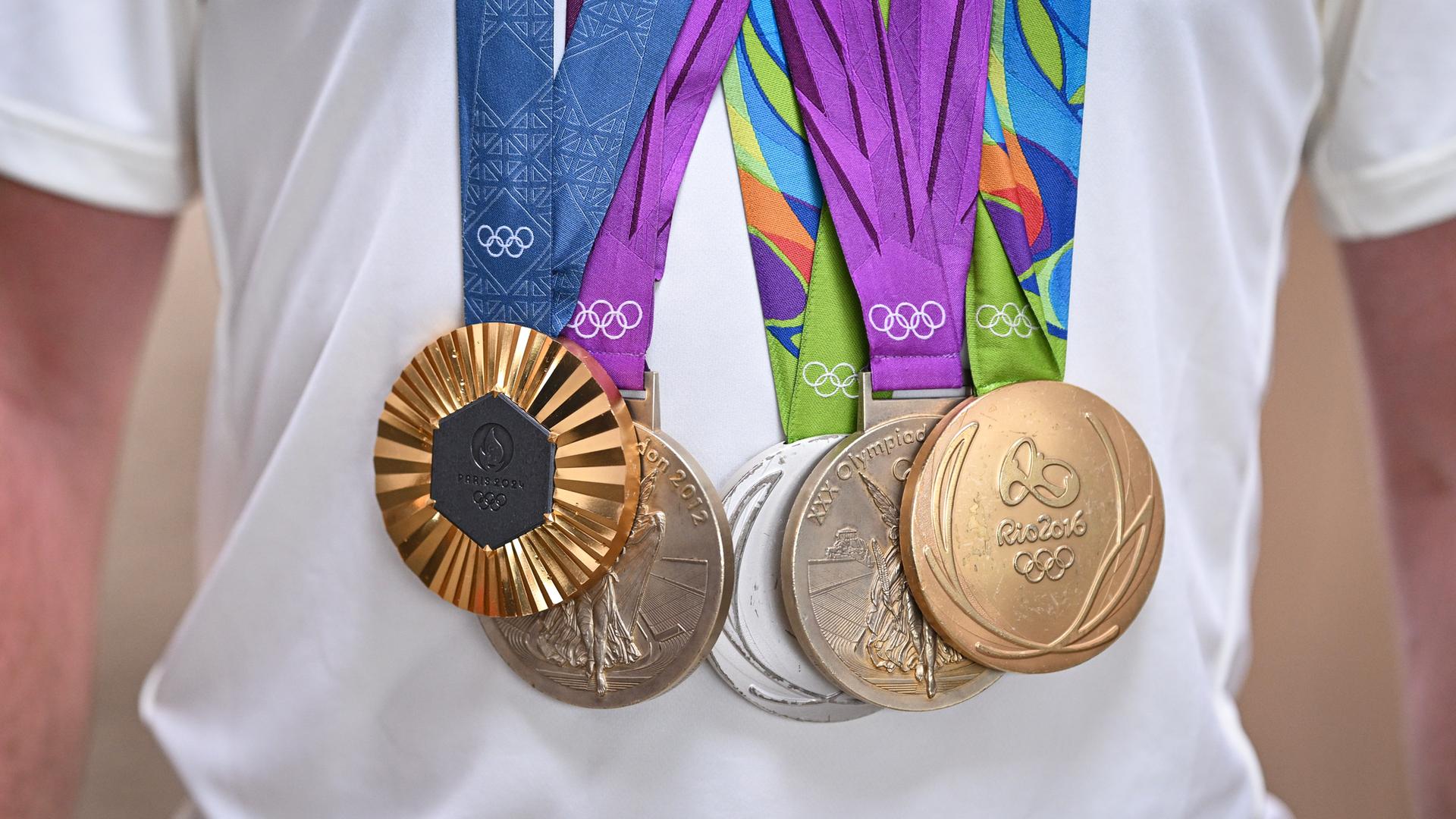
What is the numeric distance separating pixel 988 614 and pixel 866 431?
102 millimetres

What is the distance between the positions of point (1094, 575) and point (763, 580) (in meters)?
0.16

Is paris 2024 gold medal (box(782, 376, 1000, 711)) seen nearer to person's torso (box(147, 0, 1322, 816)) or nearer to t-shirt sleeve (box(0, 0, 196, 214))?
person's torso (box(147, 0, 1322, 816))

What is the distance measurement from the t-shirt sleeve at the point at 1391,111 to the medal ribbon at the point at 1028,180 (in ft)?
0.50

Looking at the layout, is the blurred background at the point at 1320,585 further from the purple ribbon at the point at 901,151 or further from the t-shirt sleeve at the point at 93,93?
the purple ribbon at the point at 901,151

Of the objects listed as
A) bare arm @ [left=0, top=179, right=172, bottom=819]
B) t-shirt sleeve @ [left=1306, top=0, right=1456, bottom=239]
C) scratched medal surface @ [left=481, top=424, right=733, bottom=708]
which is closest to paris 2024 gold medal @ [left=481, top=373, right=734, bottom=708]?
scratched medal surface @ [left=481, top=424, right=733, bottom=708]

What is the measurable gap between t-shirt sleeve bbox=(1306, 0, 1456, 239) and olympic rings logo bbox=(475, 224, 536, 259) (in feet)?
1.41

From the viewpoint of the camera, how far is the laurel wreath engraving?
499 millimetres

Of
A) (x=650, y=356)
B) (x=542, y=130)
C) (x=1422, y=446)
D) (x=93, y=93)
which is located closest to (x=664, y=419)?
(x=650, y=356)

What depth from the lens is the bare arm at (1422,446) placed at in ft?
1.99

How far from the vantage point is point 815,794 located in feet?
1.75

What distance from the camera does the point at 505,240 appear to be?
51cm

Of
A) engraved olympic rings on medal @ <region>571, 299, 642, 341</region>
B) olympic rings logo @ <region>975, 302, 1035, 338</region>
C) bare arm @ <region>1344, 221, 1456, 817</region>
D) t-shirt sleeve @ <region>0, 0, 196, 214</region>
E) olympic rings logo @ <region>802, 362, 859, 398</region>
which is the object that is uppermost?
t-shirt sleeve @ <region>0, 0, 196, 214</region>

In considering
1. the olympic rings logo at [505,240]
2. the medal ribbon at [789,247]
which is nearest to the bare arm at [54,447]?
the olympic rings logo at [505,240]

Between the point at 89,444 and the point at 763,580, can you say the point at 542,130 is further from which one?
the point at 89,444
